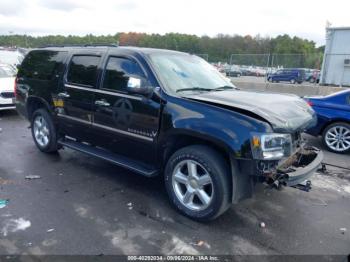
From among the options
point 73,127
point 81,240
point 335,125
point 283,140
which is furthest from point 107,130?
point 335,125

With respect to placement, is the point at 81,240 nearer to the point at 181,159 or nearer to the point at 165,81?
the point at 181,159

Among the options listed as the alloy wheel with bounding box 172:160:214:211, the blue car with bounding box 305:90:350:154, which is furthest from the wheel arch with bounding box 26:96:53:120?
the blue car with bounding box 305:90:350:154

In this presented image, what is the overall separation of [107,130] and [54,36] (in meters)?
81.9

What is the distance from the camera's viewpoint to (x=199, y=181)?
12.4 ft

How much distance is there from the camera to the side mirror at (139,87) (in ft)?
13.2

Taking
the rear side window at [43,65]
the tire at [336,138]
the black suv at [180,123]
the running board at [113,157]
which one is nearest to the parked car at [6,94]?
the rear side window at [43,65]

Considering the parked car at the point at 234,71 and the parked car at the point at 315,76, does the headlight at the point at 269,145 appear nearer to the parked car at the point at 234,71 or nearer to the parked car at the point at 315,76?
the parked car at the point at 234,71

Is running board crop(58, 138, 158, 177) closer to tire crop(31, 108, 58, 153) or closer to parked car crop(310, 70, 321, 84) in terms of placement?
tire crop(31, 108, 58, 153)

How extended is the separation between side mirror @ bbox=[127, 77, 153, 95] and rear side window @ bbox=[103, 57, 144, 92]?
0.54 ft

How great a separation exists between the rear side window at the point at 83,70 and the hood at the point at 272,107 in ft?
5.62

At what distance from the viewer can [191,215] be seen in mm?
3861

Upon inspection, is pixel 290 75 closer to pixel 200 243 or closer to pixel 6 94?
pixel 6 94

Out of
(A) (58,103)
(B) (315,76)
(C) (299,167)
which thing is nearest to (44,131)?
(A) (58,103)

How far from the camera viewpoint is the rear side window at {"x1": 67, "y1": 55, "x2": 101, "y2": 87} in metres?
4.83
